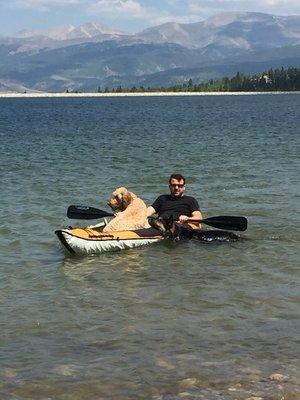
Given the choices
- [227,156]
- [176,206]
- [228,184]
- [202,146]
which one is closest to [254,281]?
[176,206]

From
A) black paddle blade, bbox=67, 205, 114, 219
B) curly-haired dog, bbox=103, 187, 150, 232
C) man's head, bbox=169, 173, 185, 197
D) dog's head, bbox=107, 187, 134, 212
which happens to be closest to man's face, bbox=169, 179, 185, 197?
man's head, bbox=169, 173, 185, 197

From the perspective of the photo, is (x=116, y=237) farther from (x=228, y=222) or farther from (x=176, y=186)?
(x=228, y=222)

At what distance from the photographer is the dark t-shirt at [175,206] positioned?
17.6m

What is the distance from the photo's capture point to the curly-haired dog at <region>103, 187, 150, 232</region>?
1630 centimetres

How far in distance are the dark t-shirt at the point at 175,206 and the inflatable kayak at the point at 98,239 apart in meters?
1.15

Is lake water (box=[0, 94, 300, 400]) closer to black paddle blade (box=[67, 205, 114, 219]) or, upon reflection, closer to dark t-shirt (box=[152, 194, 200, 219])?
black paddle blade (box=[67, 205, 114, 219])

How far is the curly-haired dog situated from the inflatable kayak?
258mm

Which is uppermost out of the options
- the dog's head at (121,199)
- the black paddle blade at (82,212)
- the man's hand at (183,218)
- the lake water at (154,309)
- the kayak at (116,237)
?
the dog's head at (121,199)

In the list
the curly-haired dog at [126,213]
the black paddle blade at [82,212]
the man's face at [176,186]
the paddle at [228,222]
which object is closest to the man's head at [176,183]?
the man's face at [176,186]

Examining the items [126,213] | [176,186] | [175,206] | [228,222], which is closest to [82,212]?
[126,213]

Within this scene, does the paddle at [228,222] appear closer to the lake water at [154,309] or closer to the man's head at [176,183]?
the lake water at [154,309]

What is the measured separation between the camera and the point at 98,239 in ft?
50.7

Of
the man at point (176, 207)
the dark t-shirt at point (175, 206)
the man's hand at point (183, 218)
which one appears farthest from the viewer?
the dark t-shirt at point (175, 206)

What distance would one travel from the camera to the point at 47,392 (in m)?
8.21
